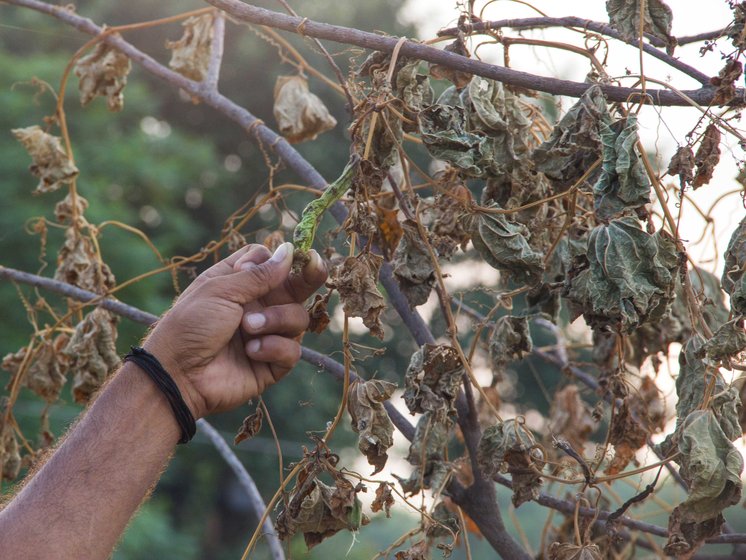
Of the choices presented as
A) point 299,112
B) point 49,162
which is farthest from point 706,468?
point 49,162

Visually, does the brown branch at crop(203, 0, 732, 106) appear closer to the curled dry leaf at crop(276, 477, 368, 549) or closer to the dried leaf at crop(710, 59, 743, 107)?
the dried leaf at crop(710, 59, 743, 107)

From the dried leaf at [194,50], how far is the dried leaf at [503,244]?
957 millimetres

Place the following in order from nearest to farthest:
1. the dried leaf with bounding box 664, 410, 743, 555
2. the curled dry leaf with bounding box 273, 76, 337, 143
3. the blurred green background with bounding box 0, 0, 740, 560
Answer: the dried leaf with bounding box 664, 410, 743, 555
the curled dry leaf with bounding box 273, 76, 337, 143
the blurred green background with bounding box 0, 0, 740, 560

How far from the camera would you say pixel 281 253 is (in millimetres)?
1139

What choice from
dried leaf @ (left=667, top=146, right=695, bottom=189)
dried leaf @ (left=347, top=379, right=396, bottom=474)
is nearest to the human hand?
dried leaf @ (left=347, top=379, right=396, bottom=474)

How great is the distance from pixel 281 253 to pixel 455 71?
0.35m

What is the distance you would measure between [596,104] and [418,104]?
0.74ft

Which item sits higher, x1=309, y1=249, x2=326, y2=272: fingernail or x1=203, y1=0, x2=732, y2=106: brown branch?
x1=203, y1=0, x2=732, y2=106: brown branch

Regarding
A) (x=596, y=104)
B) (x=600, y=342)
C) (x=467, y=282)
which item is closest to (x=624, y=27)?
(x=596, y=104)

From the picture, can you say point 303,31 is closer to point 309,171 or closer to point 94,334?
point 309,171

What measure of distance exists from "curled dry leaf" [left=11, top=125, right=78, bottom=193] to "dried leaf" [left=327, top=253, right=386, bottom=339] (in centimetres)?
102

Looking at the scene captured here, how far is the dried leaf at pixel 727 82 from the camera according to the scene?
1.01 m

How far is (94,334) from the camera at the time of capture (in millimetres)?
1677

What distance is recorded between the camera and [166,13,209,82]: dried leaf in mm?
1861
